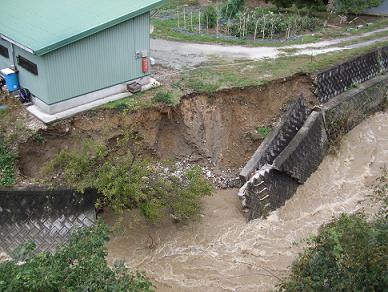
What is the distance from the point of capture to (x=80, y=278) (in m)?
9.88

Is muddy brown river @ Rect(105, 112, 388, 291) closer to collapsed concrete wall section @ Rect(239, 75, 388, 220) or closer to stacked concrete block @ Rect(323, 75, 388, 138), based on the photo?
collapsed concrete wall section @ Rect(239, 75, 388, 220)

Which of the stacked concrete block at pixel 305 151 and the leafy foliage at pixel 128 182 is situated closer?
the leafy foliage at pixel 128 182

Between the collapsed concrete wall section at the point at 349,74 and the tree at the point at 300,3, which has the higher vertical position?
the tree at the point at 300,3

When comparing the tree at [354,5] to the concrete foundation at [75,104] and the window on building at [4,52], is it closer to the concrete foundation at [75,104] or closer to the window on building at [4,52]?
the concrete foundation at [75,104]

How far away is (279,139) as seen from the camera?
20.9 metres

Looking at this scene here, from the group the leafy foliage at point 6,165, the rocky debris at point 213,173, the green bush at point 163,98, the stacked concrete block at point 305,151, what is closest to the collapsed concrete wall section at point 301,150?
the stacked concrete block at point 305,151

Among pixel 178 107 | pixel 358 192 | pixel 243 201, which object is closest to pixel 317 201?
pixel 358 192

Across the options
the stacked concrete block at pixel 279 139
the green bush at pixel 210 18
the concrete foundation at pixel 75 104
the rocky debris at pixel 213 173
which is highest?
the green bush at pixel 210 18

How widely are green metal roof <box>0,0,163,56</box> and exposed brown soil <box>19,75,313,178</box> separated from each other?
2.90 metres

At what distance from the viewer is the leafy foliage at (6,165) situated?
55.8 feet

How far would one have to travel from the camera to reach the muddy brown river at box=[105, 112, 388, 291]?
52.4 feet

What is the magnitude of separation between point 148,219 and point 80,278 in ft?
24.2

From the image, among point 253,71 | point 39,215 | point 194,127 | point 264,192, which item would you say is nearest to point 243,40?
point 253,71

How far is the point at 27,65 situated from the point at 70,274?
11501 millimetres
